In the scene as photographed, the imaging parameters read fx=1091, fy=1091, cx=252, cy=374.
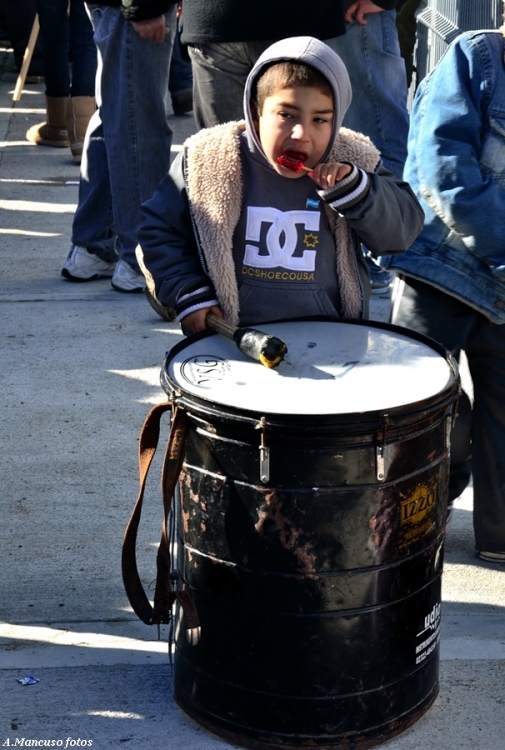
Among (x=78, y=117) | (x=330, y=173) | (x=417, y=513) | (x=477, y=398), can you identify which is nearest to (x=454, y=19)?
(x=78, y=117)

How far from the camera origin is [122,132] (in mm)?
4871

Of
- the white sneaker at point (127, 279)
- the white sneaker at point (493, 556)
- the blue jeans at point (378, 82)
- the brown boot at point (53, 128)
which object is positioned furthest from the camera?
the brown boot at point (53, 128)

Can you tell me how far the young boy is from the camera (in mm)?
2598

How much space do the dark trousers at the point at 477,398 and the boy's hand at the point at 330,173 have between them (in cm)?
69

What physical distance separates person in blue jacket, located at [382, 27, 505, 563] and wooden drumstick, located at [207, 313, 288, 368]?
75cm

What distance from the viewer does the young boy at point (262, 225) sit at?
260 centimetres

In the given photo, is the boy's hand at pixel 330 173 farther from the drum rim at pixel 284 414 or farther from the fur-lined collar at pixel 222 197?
the drum rim at pixel 284 414

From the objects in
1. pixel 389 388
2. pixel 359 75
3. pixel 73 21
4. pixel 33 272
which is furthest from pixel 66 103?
pixel 389 388

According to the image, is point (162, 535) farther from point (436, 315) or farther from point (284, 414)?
point (436, 315)

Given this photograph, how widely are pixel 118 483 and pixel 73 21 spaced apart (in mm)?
4443

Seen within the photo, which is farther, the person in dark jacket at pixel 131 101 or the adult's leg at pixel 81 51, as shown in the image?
the adult's leg at pixel 81 51

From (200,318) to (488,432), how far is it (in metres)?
1.05

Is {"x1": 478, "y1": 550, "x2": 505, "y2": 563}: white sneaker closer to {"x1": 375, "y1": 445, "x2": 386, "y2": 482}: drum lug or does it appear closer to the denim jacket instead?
the denim jacket

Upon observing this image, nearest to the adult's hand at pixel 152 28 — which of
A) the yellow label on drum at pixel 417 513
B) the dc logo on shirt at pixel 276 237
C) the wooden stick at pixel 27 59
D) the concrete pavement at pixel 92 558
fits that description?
the concrete pavement at pixel 92 558
